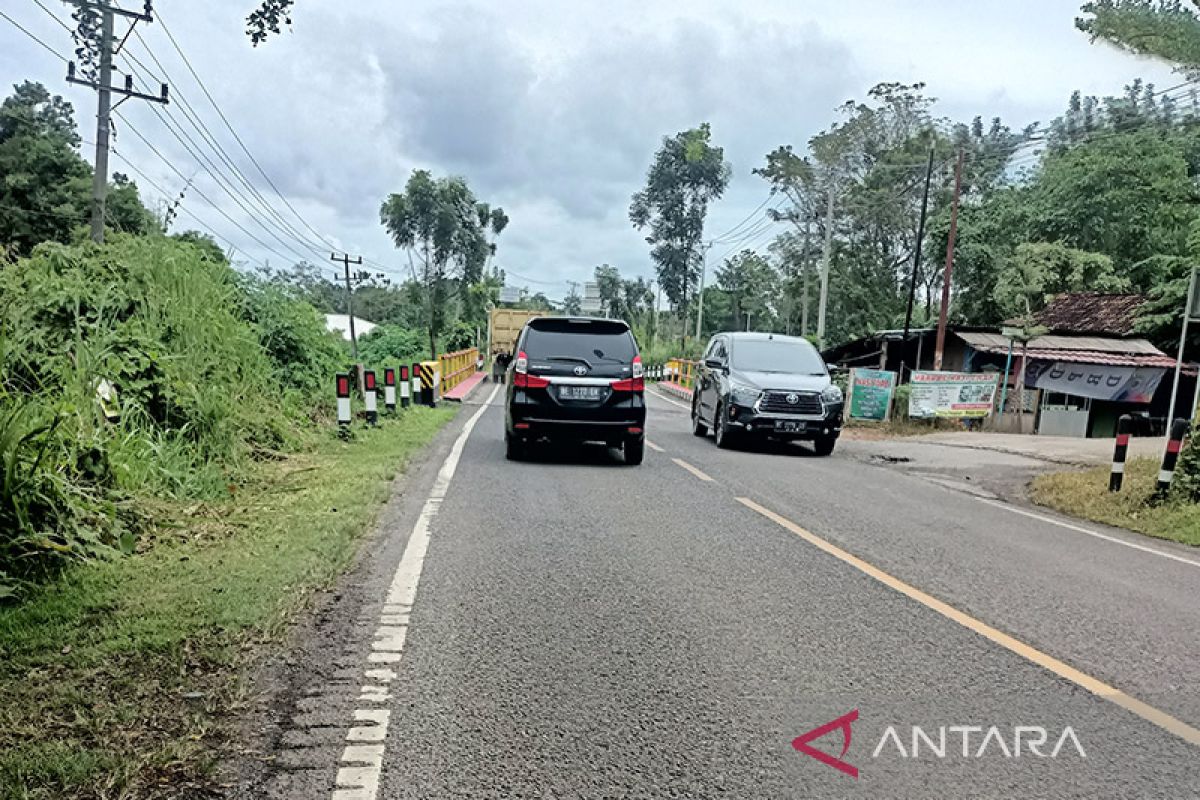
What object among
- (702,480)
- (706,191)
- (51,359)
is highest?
(706,191)

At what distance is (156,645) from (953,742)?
3501 mm

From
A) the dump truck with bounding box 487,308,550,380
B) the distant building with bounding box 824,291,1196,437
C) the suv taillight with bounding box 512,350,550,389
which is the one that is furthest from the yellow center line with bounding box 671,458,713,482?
the dump truck with bounding box 487,308,550,380

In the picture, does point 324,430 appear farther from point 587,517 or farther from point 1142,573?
point 1142,573

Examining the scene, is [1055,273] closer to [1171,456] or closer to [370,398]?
[1171,456]

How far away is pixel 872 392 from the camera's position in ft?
74.2

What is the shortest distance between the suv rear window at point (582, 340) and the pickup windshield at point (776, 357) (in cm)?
362

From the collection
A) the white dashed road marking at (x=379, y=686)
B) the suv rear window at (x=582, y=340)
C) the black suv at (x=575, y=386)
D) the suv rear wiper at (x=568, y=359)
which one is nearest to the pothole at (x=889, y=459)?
the black suv at (x=575, y=386)

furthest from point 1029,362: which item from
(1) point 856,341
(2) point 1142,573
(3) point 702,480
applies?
(2) point 1142,573

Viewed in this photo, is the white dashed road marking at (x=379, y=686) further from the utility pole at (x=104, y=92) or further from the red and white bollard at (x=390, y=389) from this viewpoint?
the utility pole at (x=104, y=92)

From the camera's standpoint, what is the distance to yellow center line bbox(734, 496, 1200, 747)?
3549 mm

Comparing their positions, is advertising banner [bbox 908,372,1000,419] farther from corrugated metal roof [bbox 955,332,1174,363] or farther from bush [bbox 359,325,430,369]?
bush [bbox 359,325,430,369]

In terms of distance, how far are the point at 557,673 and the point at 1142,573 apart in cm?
505

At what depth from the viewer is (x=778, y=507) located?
831 cm

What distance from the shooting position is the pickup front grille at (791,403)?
515 inches
